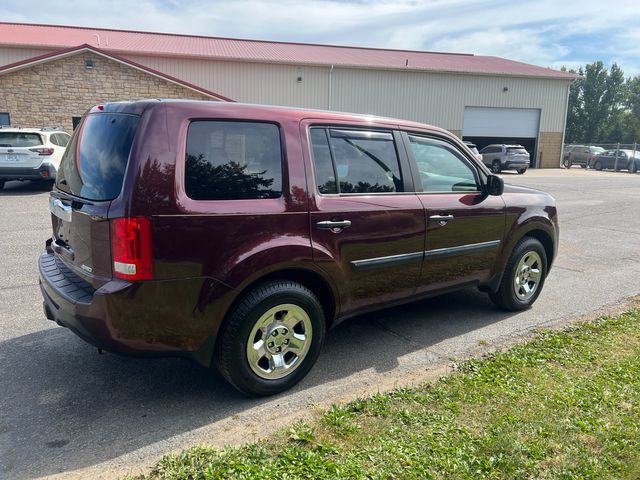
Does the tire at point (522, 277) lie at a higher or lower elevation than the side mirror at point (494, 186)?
lower

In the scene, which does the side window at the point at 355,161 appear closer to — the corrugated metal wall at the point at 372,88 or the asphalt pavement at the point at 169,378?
the asphalt pavement at the point at 169,378

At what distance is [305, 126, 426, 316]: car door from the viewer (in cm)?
352

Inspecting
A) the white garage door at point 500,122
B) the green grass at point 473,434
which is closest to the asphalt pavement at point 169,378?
the green grass at point 473,434

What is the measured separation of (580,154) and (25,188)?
35691 millimetres

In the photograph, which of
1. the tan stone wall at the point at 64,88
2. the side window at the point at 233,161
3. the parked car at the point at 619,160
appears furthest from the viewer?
the parked car at the point at 619,160

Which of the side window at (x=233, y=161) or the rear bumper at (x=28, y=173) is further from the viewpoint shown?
the rear bumper at (x=28, y=173)

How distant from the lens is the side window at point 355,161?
3574mm

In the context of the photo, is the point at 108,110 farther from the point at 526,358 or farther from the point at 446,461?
the point at 526,358

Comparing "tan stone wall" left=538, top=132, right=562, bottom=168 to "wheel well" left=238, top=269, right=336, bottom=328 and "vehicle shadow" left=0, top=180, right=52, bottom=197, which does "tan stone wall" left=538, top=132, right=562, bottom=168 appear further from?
"wheel well" left=238, top=269, right=336, bottom=328

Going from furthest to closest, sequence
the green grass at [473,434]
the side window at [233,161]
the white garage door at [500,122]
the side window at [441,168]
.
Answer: the white garage door at [500,122], the side window at [441,168], the side window at [233,161], the green grass at [473,434]

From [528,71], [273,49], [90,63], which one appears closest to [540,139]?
[528,71]

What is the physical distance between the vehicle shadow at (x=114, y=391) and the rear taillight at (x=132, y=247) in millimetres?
913

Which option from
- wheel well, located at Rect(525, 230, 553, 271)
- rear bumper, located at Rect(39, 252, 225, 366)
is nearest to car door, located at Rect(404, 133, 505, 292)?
wheel well, located at Rect(525, 230, 553, 271)

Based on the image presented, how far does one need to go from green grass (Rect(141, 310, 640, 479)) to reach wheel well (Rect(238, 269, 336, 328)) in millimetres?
720
